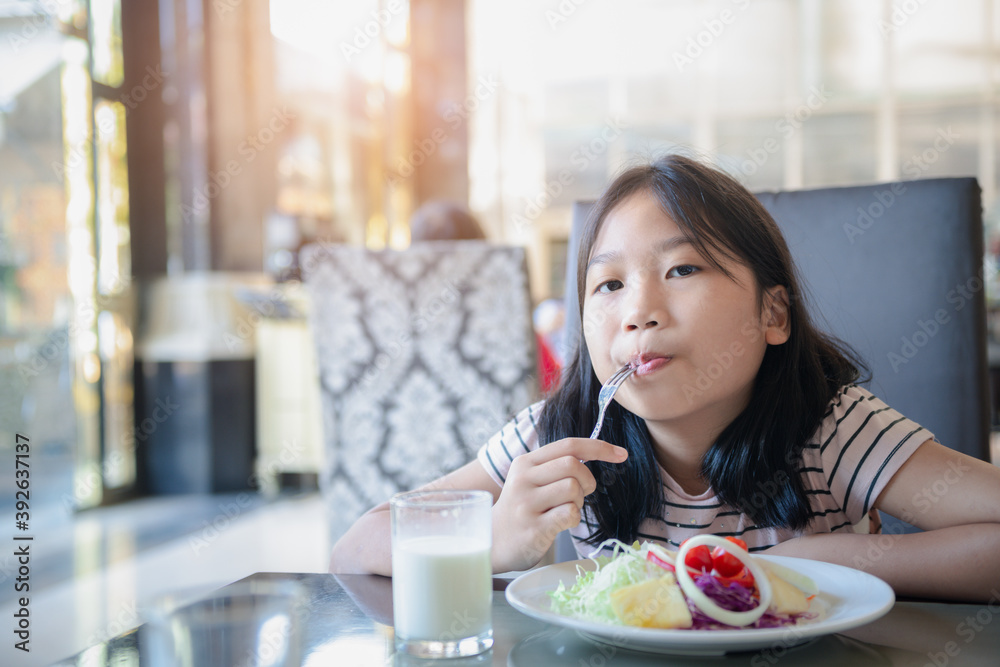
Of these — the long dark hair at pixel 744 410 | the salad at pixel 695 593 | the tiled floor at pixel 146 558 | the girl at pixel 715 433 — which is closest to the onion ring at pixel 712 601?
the salad at pixel 695 593

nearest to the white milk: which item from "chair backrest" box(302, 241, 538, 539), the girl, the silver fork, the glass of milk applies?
the glass of milk

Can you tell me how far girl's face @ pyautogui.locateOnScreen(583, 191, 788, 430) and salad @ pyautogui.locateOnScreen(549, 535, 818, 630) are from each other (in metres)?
0.22

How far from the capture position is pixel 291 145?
16.6 ft

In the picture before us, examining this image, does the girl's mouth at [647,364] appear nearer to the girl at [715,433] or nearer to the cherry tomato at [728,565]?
the girl at [715,433]

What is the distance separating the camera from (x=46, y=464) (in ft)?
11.0

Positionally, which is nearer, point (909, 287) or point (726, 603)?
point (726, 603)

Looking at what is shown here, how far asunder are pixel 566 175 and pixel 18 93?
537cm

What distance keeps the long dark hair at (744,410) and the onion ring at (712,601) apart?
324 mm

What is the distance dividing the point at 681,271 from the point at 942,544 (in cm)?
33

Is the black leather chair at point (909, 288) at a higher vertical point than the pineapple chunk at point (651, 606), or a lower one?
higher

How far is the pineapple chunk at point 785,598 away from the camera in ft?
1.84

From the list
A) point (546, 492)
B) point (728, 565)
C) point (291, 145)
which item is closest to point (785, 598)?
point (728, 565)

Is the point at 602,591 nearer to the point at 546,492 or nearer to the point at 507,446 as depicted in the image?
the point at 546,492

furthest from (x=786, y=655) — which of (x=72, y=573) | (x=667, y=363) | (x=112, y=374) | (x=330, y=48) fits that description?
(x=330, y=48)
